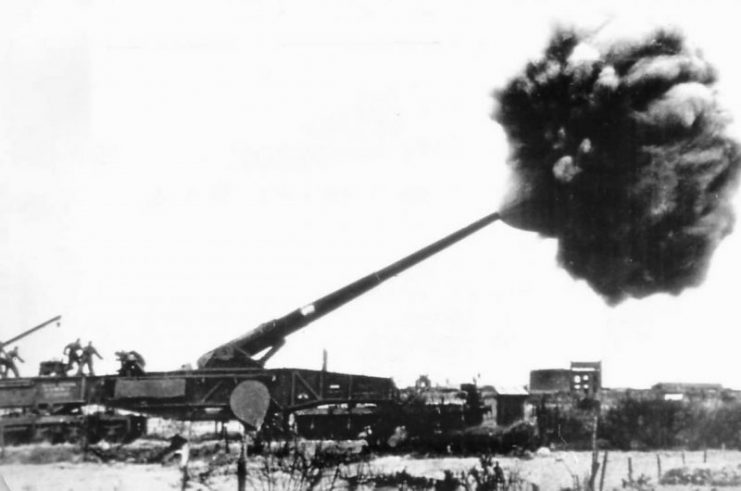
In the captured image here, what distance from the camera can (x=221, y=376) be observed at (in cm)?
1394

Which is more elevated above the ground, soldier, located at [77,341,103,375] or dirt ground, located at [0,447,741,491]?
soldier, located at [77,341,103,375]

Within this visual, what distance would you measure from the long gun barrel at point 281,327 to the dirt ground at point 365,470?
2251 millimetres

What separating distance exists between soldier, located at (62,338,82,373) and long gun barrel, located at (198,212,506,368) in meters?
2.05

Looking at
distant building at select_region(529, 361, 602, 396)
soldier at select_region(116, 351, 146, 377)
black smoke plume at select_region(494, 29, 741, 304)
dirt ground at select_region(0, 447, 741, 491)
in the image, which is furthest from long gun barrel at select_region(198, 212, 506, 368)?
distant building at select_region(529, 361, 602, 396)

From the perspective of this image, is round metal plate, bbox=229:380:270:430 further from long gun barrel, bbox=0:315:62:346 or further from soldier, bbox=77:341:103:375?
long gun barrel, bbox=0:315:62:346

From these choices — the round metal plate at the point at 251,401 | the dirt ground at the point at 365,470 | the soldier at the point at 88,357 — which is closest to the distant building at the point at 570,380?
the dirt ground at the point at 365,470

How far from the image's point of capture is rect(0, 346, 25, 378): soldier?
14.1m

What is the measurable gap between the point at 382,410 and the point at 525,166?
490 cm

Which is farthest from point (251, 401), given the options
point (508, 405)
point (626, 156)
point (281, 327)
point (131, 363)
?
point (626, 156)

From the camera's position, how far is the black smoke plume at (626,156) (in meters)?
10.8

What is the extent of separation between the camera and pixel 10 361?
14359 millimetres

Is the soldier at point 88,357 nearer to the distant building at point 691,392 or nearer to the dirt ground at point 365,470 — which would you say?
the dirt ground at point 365,470

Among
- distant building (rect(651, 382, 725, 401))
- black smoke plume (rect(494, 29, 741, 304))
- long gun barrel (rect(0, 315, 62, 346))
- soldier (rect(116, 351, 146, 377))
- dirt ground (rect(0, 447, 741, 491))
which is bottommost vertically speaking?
dirt ground (rect(0, 447, 741, 491))

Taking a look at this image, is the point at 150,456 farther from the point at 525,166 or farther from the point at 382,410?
the point at 525,166
